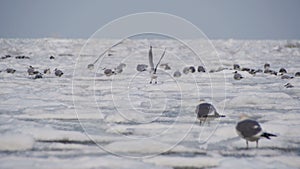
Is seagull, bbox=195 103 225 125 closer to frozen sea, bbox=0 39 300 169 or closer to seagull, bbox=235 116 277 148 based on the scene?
frozen sea, bbox=0 39 300 169

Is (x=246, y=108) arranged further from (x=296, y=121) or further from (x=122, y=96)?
(x=122, y=96)

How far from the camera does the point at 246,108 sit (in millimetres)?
7082

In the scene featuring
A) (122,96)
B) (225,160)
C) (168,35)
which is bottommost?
(225,160)

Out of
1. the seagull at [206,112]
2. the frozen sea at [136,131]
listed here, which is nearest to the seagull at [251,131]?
the frozen sea at [136,131]

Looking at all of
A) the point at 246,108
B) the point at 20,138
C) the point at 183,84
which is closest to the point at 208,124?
the point at 246,108

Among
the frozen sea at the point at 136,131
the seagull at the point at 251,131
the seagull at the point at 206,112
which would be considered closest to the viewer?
the frozen sea at the point at 136,131

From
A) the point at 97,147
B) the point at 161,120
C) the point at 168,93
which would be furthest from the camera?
the point at 168,93

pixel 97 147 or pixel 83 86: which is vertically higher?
pixel 83 86

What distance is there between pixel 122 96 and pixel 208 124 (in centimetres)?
310

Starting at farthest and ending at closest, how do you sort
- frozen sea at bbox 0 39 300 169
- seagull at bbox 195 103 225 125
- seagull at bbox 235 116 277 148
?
seagull at bbox 195 103 225 125, seagull at bbox 235 116 277 148, frozen sea at bbox 0 39 300 169

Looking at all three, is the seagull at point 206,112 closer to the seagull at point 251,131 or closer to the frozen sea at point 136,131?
the frozen sea at point 136,131

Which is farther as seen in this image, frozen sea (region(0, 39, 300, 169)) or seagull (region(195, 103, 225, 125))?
seagull (region(195, 103, 225, 125))

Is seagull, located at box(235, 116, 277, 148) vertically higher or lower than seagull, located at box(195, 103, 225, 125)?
lower

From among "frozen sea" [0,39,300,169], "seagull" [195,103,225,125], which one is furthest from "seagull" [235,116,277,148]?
"seagull" [195,103,225,125]
